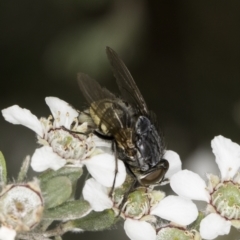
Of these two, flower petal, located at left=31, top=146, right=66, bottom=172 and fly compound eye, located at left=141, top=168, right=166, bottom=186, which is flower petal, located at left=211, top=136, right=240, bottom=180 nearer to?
fly compound eye, located at left=141, top=168, right=166, bottom=186

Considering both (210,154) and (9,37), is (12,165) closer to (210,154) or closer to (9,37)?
(9,37)

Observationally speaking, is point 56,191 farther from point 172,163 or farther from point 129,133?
point 172,163

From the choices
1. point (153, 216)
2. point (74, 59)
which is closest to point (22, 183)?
point (153, 216)

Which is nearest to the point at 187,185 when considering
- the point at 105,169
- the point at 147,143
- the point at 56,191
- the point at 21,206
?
the point at 147,143

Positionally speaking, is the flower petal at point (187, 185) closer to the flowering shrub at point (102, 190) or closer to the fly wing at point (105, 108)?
the flowering shrub at point (102, 190)

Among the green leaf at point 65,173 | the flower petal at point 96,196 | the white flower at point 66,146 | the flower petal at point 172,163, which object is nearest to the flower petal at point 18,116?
the white flower at point 66,146

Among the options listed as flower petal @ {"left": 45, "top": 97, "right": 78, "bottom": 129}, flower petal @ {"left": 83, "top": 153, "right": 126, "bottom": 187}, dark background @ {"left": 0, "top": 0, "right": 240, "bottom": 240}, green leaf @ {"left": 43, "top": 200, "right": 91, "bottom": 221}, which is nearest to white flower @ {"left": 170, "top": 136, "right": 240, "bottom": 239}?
flower petal @ {"left": 83, "top": 153, "right": 126, "bottom": 187}
